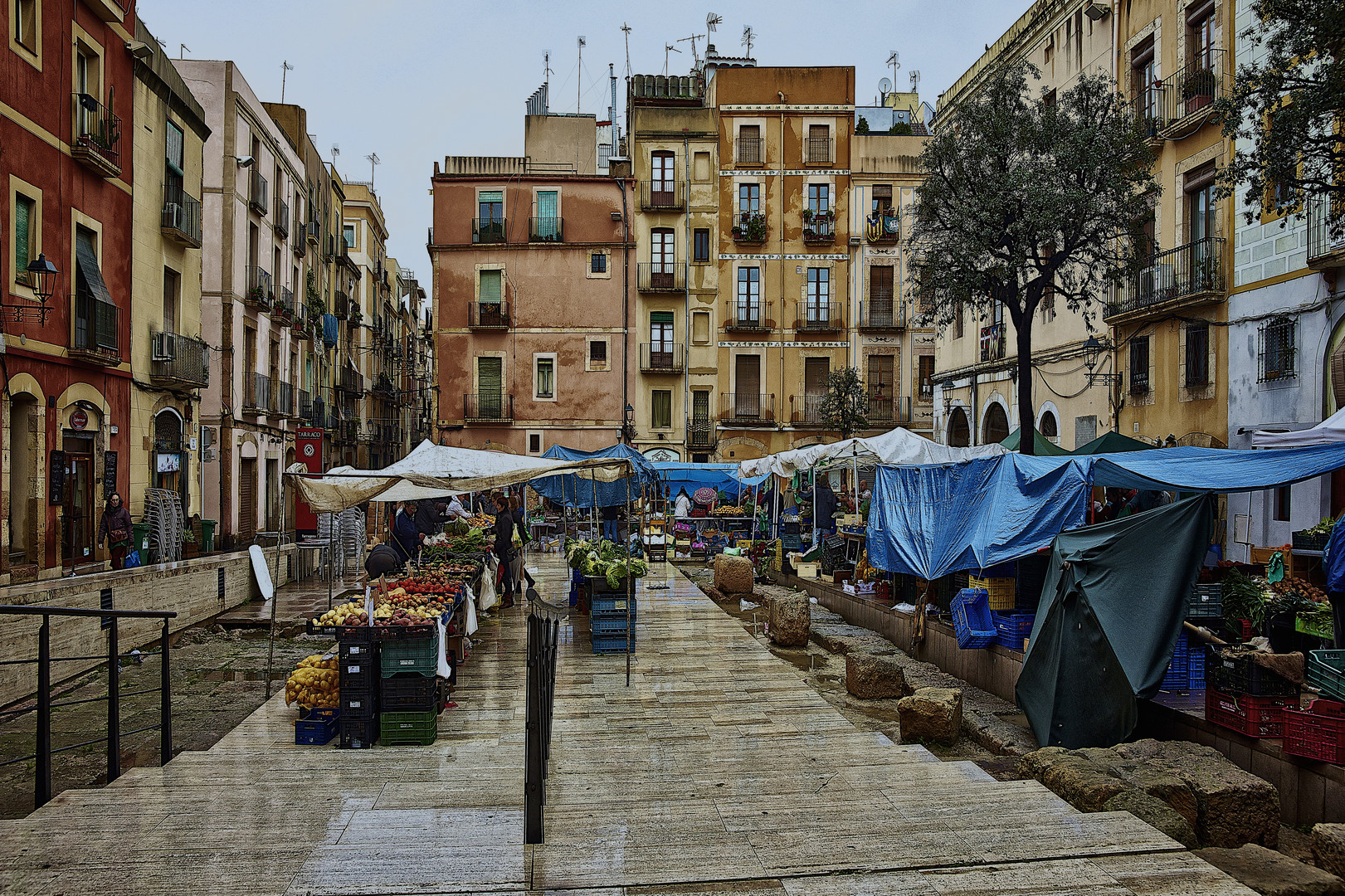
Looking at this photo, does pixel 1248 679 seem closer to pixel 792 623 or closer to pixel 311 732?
pixel 792 623

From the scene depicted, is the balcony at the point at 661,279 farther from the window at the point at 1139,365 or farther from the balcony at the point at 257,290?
the window at the point at 1139,365

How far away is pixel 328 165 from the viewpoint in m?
38.3

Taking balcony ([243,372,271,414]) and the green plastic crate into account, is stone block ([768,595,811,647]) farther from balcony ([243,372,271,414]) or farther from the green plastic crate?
balcony ([243,372,271,414])

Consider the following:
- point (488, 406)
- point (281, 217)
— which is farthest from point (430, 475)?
point (488, 406)

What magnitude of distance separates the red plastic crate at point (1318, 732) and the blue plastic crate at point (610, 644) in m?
6.94

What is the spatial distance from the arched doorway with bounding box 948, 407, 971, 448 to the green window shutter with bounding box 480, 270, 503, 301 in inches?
763

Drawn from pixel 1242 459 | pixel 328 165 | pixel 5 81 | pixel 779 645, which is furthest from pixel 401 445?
pixel 1242 459

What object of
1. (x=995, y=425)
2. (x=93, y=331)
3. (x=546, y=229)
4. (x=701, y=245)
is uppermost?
(x=546, y=229)

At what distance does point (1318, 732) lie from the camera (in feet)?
20.0

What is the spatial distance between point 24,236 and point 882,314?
1197 inches

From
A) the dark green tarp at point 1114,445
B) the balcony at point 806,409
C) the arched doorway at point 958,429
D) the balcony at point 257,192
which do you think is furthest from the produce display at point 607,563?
the balcony at point 806,409

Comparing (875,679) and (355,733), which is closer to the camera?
(355,733)

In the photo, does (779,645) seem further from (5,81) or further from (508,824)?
(5,81)

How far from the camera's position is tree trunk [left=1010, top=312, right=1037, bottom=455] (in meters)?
16.2
